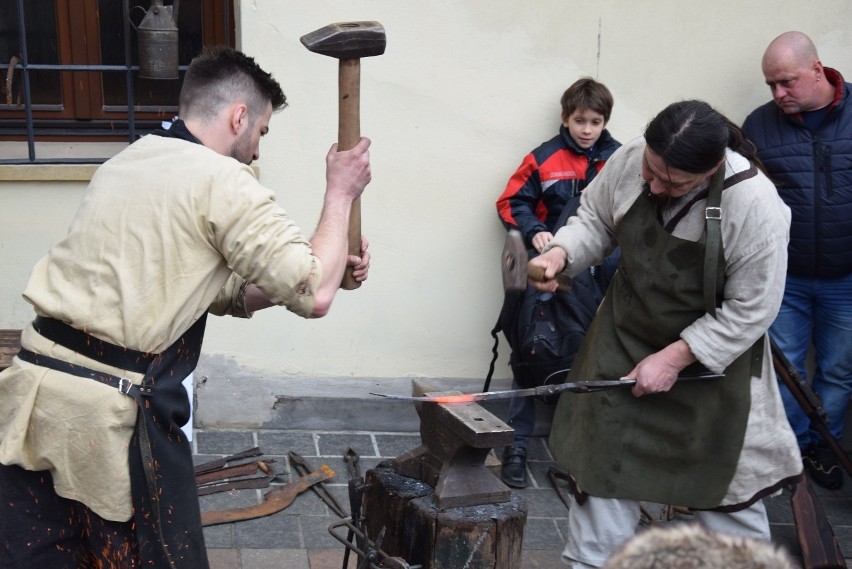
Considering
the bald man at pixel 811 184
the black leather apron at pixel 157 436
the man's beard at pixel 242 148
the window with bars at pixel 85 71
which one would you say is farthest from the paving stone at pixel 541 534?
the window with bars at pixel 85 71

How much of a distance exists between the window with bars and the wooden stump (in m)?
2.42

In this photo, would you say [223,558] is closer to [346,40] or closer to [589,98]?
[346,40]

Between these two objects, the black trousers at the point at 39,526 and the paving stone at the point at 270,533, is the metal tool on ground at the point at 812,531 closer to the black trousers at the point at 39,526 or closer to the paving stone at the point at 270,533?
the paving stone at the point at 270,533

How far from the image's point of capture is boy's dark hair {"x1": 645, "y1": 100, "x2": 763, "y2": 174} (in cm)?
308

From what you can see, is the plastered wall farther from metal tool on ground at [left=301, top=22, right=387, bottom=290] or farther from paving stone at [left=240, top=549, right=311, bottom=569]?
metal tool on ground at [left=301, top=22, right=387, bottom=290]

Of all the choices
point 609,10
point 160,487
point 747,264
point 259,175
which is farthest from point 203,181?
point 609,10

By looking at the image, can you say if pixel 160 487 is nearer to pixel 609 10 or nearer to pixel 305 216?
pixel 305 216

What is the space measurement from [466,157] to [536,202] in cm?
39

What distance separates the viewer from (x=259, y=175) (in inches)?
190

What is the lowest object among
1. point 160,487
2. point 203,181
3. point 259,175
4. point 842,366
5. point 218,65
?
point 842,366

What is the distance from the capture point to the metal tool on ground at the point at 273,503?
4.26m

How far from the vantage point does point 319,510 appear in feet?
14.6

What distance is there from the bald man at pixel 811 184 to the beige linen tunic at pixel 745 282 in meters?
1.37

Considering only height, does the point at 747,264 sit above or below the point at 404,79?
below
